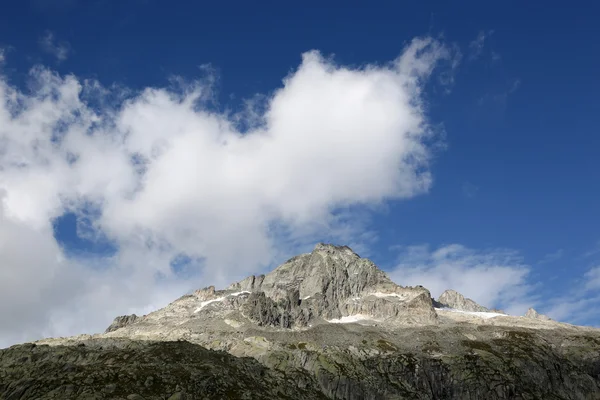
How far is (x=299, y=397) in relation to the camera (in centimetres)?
19162

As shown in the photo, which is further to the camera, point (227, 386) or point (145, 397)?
point (227, 386)

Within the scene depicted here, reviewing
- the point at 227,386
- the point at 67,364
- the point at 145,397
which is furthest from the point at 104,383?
the point at 227,386

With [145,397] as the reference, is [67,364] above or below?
above

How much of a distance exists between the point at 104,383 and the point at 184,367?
101 ft

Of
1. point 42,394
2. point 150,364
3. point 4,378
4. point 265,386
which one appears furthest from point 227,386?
point 4,378

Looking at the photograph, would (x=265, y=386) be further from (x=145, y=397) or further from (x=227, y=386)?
(x=145, y=397)

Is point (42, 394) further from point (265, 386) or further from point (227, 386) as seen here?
point (265, 386)

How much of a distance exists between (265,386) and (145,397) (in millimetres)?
50230

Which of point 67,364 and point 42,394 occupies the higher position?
point 67,364

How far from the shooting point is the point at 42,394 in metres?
162

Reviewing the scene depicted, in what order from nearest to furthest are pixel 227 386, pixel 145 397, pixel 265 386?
pixel 145 397 → pixel 227 386 → pixel 265 386

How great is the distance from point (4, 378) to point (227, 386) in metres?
83.9

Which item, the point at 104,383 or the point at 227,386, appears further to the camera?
the point at 227,386

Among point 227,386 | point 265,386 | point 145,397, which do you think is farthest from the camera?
point 265,386
